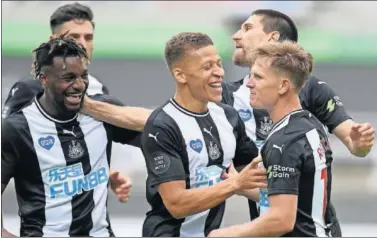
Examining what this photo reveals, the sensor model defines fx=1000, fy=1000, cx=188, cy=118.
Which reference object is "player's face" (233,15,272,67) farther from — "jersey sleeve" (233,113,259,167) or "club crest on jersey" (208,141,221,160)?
"club crest on jersey" (208,141,221,160)

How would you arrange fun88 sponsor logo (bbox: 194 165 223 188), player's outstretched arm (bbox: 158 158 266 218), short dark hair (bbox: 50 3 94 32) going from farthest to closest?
1. short dark hair (bbox: 50 3 94 32)
2. fun88 sponsor logo (bbox: 194 165 223 188)
3. player's outstretched arm (bbox: 158 158 266 218)

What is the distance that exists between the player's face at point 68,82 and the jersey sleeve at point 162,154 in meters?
0.46

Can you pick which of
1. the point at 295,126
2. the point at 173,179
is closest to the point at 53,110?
the point at 173,179

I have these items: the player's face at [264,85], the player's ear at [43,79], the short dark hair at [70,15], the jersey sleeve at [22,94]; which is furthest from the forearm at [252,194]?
the short dark hair at [70,15]

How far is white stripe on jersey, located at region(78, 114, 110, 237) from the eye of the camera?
16.1ft

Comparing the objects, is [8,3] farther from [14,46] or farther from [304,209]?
[304,209]

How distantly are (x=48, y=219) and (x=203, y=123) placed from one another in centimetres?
91

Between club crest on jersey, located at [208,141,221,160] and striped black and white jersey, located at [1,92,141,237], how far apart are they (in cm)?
59

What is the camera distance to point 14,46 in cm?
917

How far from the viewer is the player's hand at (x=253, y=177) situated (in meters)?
4.21

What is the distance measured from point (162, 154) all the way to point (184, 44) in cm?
56

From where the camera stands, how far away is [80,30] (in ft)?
19.0

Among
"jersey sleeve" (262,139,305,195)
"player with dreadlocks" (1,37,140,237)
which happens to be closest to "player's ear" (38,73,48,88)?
"player with dreadlocks" (1,37,140,237)

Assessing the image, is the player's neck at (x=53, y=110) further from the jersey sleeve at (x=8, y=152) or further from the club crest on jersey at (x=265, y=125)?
the club crest on jersey at (x=265, y=125)
